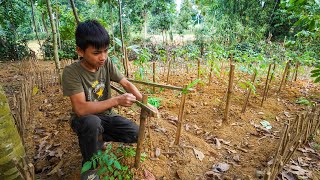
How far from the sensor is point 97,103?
180 centimetres

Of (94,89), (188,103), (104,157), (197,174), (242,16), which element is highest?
(242,16)

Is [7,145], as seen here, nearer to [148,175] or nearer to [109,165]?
[109,165]

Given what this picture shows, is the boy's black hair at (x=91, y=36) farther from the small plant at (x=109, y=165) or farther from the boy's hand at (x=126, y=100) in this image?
the small plant at (x=109, y=165)

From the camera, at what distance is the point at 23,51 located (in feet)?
→ 36.4

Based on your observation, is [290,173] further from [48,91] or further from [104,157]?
[48,91]

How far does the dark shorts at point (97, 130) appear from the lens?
72.2 inches

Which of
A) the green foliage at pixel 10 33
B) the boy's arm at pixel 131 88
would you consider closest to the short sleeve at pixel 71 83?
the boy's arm at pixel 131 88

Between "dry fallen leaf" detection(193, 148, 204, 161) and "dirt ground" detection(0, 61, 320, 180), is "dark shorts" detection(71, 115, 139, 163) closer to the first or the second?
"dirt ground" detection(0, 61, 320, 180)

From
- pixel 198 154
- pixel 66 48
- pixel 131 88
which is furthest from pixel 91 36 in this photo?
pixel 66 48

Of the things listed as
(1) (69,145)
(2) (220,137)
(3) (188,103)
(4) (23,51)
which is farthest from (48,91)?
(4) (23,51)

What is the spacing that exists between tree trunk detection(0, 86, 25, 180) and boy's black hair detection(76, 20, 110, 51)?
0.75 meters

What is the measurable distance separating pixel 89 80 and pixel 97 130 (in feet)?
1.72

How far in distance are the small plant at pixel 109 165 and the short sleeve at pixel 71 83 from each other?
588mm

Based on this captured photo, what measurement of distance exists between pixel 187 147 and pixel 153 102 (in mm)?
1043
